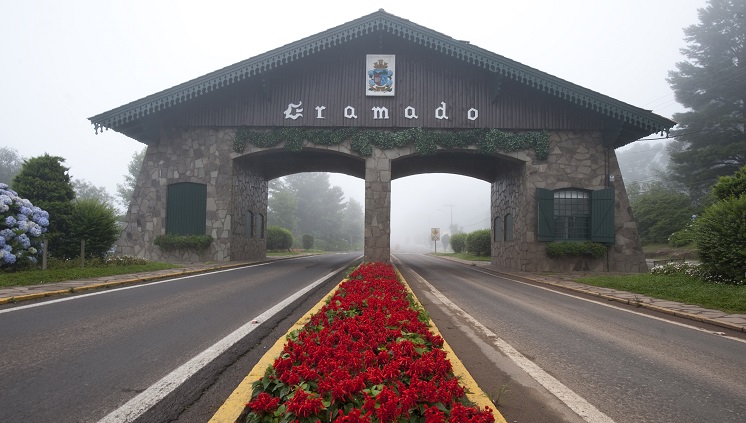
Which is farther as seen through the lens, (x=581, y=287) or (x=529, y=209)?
(x=529, y=209)

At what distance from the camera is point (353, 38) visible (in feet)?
57.4

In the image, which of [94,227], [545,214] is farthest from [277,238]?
[545,214]

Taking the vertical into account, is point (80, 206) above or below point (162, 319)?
above

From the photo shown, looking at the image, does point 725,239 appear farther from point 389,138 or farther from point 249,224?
point 249,224

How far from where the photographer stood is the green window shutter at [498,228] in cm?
2150

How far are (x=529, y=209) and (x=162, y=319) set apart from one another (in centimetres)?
1533

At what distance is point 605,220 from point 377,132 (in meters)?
10.1

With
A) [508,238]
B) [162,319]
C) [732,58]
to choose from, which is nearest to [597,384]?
[162,319]

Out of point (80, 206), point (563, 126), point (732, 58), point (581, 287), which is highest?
point (732, 58)

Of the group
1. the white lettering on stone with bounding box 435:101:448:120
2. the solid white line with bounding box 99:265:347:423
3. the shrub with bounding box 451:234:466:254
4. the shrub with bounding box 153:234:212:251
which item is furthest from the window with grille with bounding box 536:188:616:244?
the shrub with bounding box 451:234:466:254

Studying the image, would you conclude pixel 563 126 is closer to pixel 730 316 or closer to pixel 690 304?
pixel 690 304

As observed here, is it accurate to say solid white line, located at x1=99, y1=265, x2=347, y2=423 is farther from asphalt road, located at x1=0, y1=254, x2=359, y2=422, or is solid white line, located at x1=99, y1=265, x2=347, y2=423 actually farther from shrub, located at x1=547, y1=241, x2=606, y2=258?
shrub, located at x1=547, y1=241, x2=606, y2=258

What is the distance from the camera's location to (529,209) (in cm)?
1764

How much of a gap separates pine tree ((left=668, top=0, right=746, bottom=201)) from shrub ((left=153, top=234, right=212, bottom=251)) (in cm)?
3625
